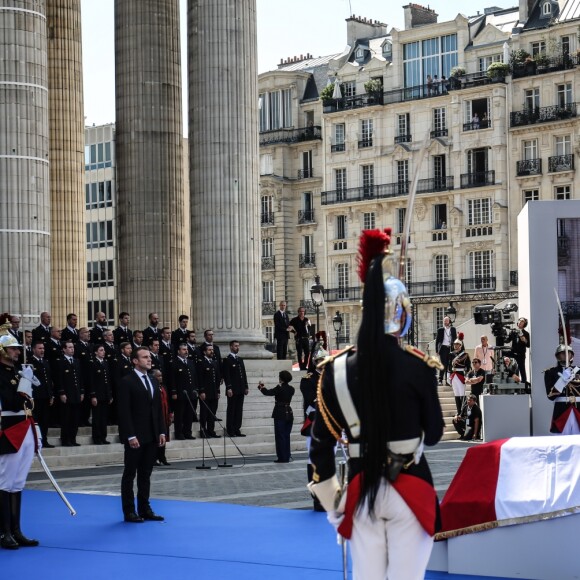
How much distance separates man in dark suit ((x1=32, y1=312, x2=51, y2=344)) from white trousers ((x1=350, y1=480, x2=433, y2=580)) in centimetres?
1625

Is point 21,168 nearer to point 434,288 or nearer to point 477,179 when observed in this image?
point 477,179

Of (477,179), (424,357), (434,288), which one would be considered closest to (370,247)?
(424,357)

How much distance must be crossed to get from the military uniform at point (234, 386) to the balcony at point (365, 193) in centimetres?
4348

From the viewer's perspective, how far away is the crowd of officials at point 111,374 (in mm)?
21906

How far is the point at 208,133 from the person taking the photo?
1077 inches

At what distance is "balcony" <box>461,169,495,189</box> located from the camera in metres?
65.1

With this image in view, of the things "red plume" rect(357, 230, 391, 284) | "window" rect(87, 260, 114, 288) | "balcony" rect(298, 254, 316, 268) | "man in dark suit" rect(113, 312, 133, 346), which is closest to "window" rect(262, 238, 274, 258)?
"balcony" rect(298, 254, 316, 268)

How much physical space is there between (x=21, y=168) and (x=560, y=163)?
43.4m

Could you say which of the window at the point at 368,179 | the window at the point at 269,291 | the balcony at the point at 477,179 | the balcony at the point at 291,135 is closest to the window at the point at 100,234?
the window at the point at 269,291

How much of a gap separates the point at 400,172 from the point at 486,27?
8272 millimetres

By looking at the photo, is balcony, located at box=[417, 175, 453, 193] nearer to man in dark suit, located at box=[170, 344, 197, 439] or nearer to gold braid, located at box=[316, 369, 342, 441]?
man in dark suit, located at box=[170, 344, 197, 439]

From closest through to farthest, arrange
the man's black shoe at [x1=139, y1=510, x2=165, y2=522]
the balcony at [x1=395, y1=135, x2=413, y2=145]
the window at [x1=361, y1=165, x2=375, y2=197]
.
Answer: the man's black shoe at [x1=139, y1=510, x2=165, y2=522] → the balcony at [x1=395, y1=135, x2=413, y2=145] → the window at [x1=361, y1=165, x2=375, y2=197]

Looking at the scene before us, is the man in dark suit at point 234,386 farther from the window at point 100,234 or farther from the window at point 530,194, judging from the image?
the window at point 100,234

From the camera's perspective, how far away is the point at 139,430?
44.9 feet
